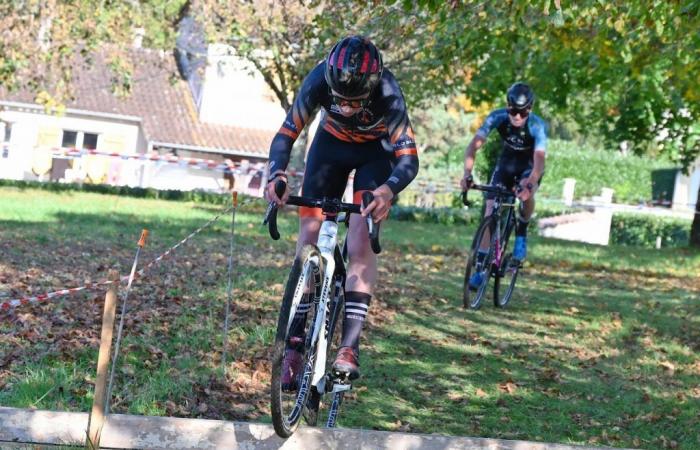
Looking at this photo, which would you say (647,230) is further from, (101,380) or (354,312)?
(101,380)

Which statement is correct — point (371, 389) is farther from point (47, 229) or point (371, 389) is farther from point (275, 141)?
point (47, 229)

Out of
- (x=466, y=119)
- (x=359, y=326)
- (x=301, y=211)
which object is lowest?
(x=359, y=326)

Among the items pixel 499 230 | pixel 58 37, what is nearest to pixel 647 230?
pixel 58 37

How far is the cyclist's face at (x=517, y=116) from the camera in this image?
1112 cm

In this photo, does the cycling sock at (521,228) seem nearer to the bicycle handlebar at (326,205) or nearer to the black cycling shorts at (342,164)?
the black cycling shorts at (342,164)

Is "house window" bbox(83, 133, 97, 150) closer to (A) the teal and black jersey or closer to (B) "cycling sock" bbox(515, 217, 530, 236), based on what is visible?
(B) "cycling sock" bbox(515, 217, 530, 236)

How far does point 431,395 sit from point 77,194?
24.3 metres

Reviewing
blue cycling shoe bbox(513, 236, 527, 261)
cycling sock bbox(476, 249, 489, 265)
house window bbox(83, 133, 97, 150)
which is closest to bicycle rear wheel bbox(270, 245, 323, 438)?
cycling sock bbox(476, 249, 489, 265)

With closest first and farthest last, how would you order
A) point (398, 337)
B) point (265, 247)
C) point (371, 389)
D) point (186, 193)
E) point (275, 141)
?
point (275, 141) < point (371, 389) < point (398, 337) < point (265, 247) < point (186, 193)

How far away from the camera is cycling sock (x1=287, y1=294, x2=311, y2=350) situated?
19.2ft

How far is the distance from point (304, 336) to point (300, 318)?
0.34ft

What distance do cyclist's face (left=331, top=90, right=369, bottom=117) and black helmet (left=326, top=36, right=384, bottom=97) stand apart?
51mm

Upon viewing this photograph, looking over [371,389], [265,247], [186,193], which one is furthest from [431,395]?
[186,193]

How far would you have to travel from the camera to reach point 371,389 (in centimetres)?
819
